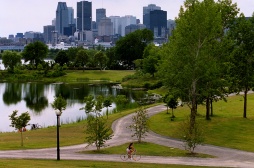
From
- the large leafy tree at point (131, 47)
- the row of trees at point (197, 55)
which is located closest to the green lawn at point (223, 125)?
the row of trees at point (197, 55)

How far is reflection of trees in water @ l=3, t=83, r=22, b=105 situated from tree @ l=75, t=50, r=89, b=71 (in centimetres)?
2771

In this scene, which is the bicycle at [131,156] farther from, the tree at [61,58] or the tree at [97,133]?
the tree at [61,58]

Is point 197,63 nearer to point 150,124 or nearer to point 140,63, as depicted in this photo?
point 150,124

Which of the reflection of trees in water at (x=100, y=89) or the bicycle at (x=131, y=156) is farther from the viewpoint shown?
the reflection of trees in water at (x=100, y=89)

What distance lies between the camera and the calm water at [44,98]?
62.9 m

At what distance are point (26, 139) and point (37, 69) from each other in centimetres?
10081

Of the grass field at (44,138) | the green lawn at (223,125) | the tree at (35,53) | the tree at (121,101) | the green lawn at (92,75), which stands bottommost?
the grass field at (44,138)

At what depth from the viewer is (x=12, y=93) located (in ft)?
320

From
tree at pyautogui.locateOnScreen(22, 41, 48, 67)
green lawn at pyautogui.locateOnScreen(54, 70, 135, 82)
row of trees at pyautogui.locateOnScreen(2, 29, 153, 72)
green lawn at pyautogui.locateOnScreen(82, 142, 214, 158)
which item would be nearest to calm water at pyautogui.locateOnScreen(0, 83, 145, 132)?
green lawn at pyautogui.locateOnScreen(54, 70, 135, 82)

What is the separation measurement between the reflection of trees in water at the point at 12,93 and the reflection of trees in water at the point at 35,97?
174cm

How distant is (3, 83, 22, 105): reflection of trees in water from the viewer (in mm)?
83325

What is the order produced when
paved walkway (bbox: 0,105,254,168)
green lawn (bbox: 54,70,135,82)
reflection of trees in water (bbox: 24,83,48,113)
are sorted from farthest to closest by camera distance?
green lawn (bbox: 54,70,135,82)
reflection of trees in water (bbox: 24,83,48,113)
paved walkway (bbox: 0,105,254,168)

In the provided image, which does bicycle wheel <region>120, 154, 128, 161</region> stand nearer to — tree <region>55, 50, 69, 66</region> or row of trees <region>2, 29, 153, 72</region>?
row of trees <region>2, 29, 153, 72</region>

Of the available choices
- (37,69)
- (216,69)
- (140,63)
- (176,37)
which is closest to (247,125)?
(216,69)
